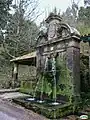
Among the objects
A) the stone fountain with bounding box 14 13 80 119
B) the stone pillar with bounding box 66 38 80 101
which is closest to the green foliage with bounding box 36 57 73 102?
the stone fountain with bounding box 14 13 80 119

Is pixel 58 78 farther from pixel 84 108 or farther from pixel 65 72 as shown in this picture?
pixel 84 108

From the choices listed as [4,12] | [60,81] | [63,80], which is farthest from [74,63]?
[4,12]

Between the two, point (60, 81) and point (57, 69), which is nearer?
point (60, 81)

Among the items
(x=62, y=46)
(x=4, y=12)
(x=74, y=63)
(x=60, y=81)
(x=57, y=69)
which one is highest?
(x=4, y=12)

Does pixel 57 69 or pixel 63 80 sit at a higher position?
pixel 57 69

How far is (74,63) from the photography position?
846 cm

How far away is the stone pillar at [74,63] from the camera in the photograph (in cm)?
823

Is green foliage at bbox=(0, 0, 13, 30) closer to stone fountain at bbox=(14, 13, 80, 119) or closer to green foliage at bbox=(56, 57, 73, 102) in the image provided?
stone fountain at bbox=(14, 13, 80, 119)

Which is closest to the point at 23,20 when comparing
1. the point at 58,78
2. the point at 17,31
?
the point at 17,31

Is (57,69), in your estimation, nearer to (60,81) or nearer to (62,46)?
(60,81)

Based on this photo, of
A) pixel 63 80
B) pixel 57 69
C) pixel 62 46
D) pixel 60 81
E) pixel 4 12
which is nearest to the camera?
pixel 63 80

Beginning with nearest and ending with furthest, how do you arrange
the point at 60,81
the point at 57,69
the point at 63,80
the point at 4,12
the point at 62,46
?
1. the point at 63,80
2. the point at 60,81
3. the point at 62,46
4. the point at 57,69
5. the point at 4,12

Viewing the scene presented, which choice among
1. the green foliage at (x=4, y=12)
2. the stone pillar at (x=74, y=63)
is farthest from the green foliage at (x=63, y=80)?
the green foliage at (x=4, y=12)

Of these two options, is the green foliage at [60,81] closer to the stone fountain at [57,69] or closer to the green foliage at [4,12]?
the stone fountain at [57,69]
